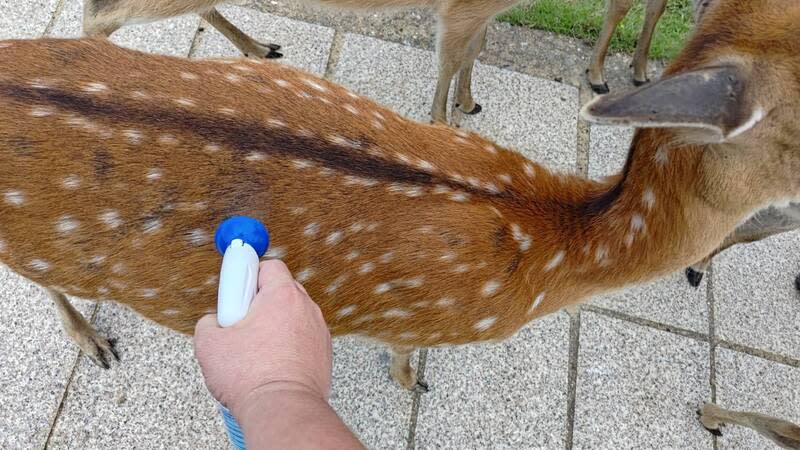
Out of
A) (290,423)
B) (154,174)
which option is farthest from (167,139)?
(290,423)

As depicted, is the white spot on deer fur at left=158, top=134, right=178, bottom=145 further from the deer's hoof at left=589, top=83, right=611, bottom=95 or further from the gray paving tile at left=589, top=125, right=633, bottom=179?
the deer's hoof at left=589, top=83, right=611, bottom=95

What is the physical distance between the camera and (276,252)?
5.58ft

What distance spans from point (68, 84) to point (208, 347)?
956mm

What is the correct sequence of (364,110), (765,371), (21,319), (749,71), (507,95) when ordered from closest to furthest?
(749,71) → (364,110) → (21,319) → (765,371) → (507,95)

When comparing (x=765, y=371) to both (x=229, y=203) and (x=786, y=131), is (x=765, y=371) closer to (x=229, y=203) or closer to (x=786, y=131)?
(x=786, y=131)

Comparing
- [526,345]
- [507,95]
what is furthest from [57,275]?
[507,95]

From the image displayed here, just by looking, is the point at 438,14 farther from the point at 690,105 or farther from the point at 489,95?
the point at 690,105

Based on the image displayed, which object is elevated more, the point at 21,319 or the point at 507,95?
the point at 507,95

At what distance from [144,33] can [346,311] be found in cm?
229

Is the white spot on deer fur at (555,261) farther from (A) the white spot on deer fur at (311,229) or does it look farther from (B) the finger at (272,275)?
(B) the finger at (272,275)

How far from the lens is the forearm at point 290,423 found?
1.08 m

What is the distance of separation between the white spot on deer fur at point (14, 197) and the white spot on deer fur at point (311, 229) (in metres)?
0.75

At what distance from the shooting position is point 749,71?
52.3 inches

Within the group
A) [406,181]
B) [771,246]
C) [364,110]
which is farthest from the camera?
[771,246]
